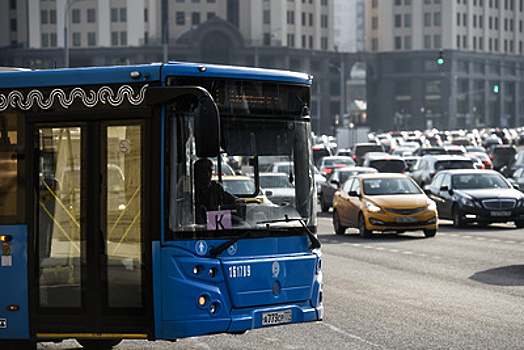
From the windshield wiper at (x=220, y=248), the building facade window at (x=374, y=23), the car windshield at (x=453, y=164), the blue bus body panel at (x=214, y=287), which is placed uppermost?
the building facade window at (x=374, y=23)

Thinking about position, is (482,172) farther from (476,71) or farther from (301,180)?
(476,71)

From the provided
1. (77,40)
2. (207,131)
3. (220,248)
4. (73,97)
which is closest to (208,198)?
(220,248)

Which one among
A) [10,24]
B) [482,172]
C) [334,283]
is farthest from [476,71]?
[334,283]

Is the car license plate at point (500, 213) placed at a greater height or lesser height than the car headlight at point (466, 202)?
lesser

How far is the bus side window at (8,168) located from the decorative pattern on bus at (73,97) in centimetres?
13

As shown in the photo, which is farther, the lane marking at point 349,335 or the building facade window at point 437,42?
the building facade window at point 437,42

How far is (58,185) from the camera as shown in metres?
9.48

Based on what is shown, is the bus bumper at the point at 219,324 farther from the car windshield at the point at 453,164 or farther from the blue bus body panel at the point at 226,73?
the car windshield at the point at 453,164

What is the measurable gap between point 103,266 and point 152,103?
1.44 meters

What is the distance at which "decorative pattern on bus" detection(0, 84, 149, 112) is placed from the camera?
9273 millimetres

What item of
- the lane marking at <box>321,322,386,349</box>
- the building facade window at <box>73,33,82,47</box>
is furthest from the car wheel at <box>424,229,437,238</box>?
the building facade window at <box>73,33,82,47</box>

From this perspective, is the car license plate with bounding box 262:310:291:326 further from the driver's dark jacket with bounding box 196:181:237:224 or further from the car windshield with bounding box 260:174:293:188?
the car windshield with bounding box 260:174:293:188

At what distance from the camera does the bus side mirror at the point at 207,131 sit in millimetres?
8477

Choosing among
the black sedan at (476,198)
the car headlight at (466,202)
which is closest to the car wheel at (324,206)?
the black sedan at (476,198)
